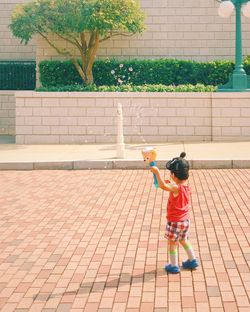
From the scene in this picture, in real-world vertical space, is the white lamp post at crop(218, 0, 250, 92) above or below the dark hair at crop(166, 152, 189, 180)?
above

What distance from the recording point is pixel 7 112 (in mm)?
18953

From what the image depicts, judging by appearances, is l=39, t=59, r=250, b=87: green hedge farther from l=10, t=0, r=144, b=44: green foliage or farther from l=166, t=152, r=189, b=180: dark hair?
l=166, t=152, r=189, b=180: dark hair

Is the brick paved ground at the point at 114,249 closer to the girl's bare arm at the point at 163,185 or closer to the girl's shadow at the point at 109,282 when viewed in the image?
the girl's shadow at the point at 109,282

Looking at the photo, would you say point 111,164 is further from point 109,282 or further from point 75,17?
point 75,17

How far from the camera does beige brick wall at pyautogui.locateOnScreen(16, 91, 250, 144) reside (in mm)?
15234

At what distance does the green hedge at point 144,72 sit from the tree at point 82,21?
53 centimetres

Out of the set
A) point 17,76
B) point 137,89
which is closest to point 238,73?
point 137,89

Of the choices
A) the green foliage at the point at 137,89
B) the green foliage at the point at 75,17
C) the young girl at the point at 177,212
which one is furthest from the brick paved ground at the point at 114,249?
the green foliage at the point at 75,17

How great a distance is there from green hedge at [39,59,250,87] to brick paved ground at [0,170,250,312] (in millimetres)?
9301

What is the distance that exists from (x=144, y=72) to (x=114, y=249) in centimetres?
1347

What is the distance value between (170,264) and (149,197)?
11.2ft

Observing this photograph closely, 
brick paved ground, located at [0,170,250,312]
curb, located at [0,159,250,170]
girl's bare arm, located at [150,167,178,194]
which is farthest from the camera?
curb, located at [0,159,250,170]

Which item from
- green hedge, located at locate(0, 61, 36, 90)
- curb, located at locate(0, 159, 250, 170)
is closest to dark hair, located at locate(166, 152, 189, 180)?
curb, located at locate(0, 159, 250, 170)

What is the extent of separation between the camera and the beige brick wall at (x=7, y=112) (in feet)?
62.0
